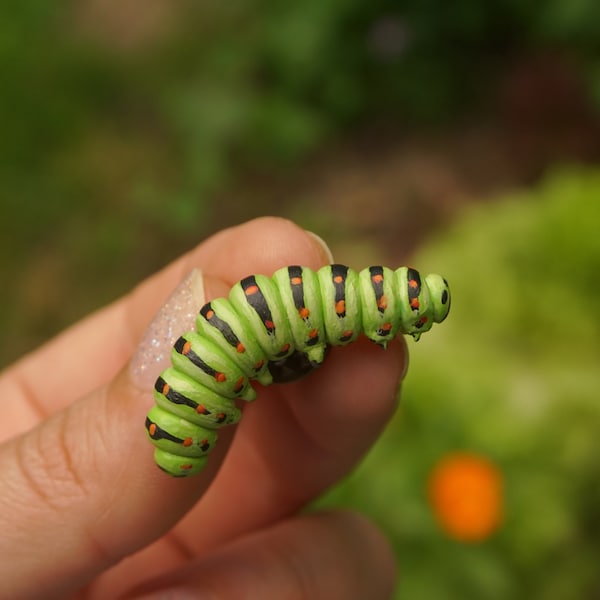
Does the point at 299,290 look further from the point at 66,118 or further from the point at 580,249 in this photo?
the point at 66,118

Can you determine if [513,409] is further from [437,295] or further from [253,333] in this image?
[253,333]

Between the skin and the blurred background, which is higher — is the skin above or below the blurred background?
below

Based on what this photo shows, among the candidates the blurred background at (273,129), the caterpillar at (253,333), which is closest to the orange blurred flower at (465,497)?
the blurred background at (273,129)

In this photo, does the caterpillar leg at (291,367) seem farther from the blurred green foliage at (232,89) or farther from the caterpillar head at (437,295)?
the blurred green foliage at (232,89)

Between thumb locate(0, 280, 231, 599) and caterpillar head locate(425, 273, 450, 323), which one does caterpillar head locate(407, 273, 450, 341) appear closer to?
caterpillar head locate(425, 273, 450, 323)

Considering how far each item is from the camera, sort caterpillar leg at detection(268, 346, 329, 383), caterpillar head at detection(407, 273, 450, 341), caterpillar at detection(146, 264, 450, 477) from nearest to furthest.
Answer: caterpillar at detection(146, 264, 450, 477) → caterpillar head at detection(407, 273, 450, 341) → caterpillar leg at detection(268, 346, 329, 383)

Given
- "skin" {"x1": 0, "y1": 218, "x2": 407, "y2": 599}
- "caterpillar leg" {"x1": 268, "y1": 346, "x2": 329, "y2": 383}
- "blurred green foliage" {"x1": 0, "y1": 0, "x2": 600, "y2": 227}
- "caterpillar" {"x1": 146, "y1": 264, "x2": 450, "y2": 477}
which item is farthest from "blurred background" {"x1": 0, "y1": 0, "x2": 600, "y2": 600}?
"caterpillar" {"x1": 146, "y1": 264, "x2": 450, "y2": 477}

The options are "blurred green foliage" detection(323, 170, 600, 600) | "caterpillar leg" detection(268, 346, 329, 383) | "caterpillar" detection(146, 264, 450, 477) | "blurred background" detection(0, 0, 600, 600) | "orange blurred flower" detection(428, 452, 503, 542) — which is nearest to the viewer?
"caterpillar" detection(146, 264, 450, 477)

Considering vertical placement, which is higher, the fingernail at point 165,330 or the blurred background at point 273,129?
the blurred background at point 273,129

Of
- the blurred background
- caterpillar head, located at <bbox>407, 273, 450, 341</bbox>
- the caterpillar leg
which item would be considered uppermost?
the blurred background
